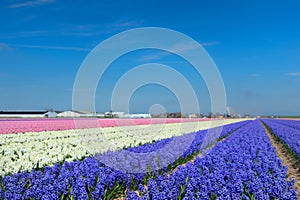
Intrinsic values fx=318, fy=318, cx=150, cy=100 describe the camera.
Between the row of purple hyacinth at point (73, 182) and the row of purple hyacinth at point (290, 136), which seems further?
the row of purple hyacinth at point (290, 136)

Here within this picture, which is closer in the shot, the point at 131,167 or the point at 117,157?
the point at 131,167

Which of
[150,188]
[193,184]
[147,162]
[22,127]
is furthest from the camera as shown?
[22,127]

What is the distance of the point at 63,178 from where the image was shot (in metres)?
5.55

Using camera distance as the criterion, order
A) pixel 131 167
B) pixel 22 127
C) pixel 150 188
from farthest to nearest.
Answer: pixel 22 127, pixel 131 167, pixel 150 188

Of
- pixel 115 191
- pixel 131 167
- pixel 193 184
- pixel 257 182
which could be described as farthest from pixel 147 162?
pixel 257 182

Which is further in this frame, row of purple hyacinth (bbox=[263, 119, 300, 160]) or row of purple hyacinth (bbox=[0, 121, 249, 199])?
row of purple hyacinth (bbox=[263, 119, 300, 160])

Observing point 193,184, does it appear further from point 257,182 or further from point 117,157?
point 117,157

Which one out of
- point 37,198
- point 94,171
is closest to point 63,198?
point 37,198

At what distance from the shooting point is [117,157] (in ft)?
26.1

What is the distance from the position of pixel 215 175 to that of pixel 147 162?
85.7 inches

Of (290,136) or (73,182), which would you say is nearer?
(73,182)

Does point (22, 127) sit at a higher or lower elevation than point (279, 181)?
higher

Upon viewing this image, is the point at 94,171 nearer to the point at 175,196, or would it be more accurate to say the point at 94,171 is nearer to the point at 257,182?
the point at 175,196

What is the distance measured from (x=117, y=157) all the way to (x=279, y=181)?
12.7 feet
